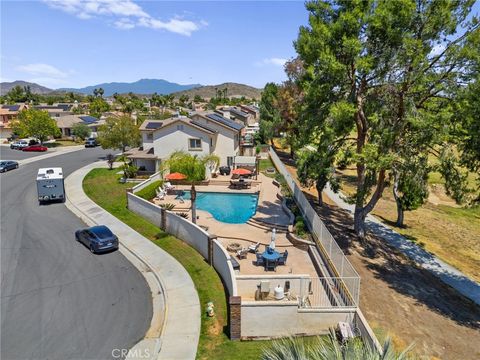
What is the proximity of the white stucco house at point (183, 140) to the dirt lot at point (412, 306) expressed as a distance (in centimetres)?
2187

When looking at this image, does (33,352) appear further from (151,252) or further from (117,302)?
(151,252)

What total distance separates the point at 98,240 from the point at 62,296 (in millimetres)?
5166

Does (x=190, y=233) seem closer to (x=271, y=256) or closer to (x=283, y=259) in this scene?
(x=271, y=256)

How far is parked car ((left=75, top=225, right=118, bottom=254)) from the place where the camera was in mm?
21688

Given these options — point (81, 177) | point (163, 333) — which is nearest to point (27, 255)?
point (163, 333)

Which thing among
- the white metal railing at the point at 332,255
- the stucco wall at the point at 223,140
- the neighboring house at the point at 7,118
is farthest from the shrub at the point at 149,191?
the neighboring house at the point at 7,118

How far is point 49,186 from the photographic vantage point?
31.1 metres

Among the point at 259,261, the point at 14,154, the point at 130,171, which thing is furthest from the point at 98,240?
the point at 14,154

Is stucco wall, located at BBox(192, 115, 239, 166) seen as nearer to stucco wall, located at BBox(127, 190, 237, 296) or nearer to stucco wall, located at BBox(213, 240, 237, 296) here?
stucco wall, located at BBox(127, 190, 237, 296)

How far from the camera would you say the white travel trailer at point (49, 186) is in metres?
30.9

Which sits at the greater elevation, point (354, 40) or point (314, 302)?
point (354, 40)

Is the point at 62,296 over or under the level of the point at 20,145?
under

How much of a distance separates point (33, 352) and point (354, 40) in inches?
883

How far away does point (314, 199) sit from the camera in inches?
1335
